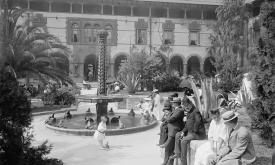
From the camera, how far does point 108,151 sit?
8.73 meters

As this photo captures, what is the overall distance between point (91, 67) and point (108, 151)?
28.0 metres

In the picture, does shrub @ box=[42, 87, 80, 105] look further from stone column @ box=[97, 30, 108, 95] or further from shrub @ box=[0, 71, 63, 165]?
shrub @ box=[0, 71, 63, 165]

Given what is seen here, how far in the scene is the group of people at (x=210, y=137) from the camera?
4.59 metres

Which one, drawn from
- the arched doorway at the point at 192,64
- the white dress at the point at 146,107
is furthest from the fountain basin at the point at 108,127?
the arched doorway at the point at 192,64

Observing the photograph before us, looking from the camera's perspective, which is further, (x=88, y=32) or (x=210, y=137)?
(x=88, y=32)

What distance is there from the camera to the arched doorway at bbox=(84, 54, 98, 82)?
117 ft

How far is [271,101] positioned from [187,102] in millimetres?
2045

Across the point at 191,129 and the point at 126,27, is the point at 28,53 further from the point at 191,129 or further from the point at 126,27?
the point at 126,27

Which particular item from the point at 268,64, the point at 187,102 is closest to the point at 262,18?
the point at 268,64

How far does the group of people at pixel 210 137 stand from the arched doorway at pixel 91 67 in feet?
92.7

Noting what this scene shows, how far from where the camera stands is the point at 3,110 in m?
4.25

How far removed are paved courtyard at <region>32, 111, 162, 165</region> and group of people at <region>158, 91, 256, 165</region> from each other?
103 centimetres

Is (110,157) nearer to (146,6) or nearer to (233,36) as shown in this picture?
(233,36)

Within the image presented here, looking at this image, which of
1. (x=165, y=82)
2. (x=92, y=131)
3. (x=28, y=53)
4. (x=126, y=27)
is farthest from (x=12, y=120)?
(x=126, y=27)
